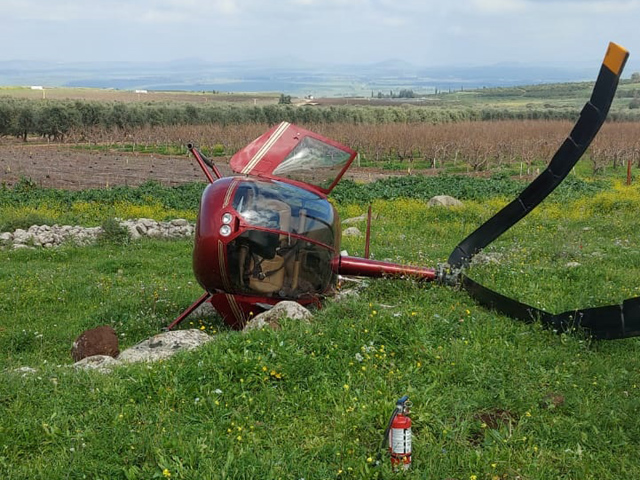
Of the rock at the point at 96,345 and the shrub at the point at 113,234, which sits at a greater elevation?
the rock at the point at 96,345

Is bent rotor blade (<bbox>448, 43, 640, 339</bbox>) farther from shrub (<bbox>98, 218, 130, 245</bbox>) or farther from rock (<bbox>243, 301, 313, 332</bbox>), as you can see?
shrub (<bbox>98, 218, 130, 245</bbox>)

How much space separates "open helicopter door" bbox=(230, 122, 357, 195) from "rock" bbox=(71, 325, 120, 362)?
2.82 metres

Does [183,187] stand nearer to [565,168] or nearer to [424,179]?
[424,179]

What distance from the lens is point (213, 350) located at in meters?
6.12

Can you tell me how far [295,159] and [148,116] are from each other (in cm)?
6918

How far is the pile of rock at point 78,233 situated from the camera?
16.8m

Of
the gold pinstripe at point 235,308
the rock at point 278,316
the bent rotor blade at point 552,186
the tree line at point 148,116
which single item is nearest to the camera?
the bent rotor blade at point 552,186

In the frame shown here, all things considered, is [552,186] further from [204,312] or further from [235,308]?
[204,312]

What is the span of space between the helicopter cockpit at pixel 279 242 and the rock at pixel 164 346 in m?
0.92

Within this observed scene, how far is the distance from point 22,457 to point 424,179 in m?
26.8

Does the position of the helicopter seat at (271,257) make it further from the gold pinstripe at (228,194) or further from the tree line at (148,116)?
the tree line at (148,116)

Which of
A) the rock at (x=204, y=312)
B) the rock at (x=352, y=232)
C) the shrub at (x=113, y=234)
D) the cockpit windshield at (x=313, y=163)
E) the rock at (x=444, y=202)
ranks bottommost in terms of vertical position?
the shrub at (x=113, y=234)

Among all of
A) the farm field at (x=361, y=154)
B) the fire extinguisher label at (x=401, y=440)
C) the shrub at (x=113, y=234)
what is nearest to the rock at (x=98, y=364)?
the fire extinguisher label at (x=401, y=440)

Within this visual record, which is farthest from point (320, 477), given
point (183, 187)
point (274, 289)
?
point (183, 187)
